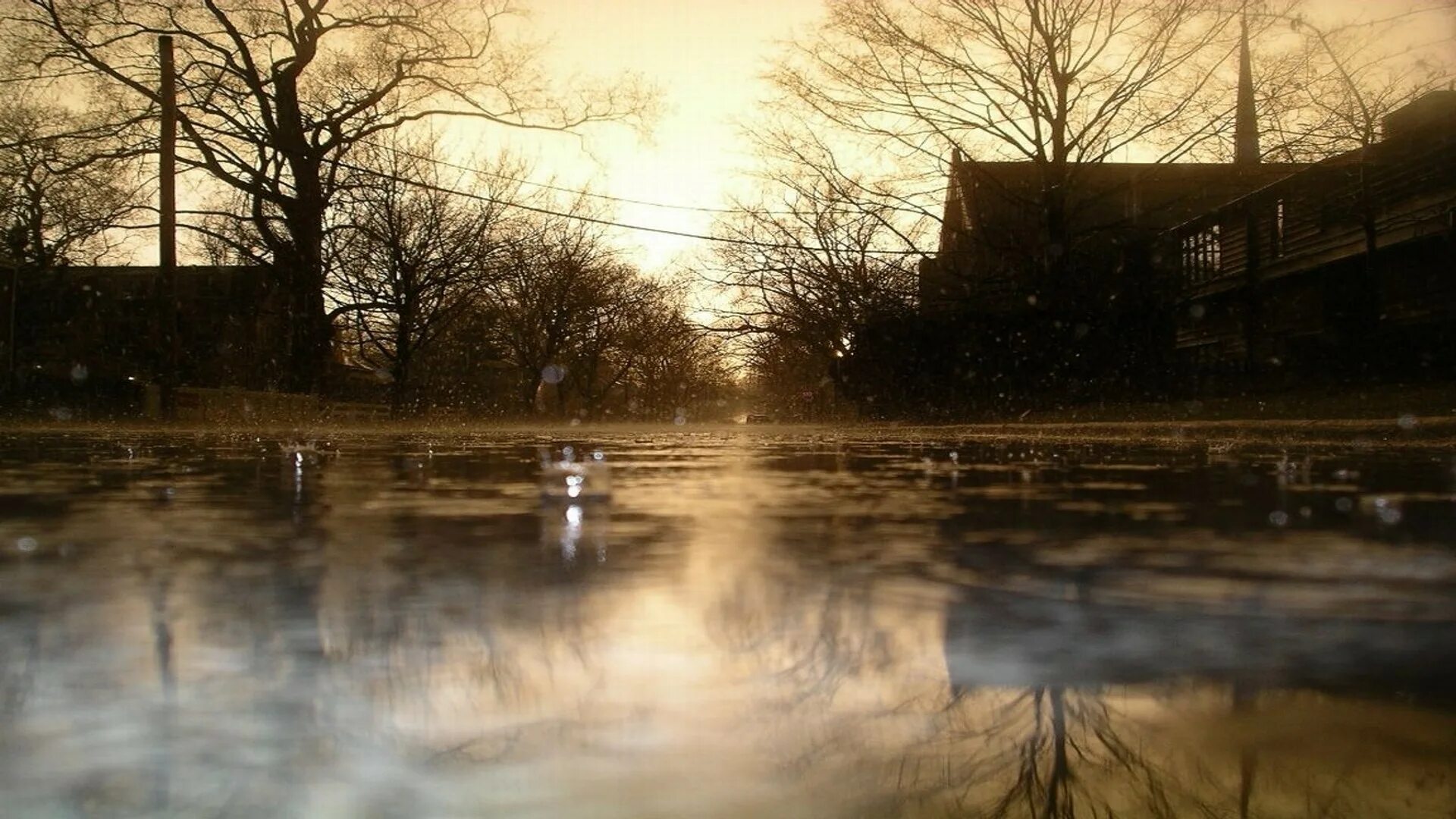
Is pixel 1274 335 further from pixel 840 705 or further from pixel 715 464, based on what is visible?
pixel 840 705

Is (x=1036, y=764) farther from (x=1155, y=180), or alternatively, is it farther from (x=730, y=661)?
(x=1155, y=180)

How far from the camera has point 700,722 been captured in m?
2.57

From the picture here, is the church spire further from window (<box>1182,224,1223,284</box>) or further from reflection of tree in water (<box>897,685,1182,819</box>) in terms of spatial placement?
reflection of tree in water (<box>897,685,1182,819</box>)

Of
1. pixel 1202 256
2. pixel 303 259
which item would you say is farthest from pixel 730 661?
pixel 1202 256

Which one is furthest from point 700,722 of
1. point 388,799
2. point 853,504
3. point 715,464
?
point 715,464

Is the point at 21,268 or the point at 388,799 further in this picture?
the point at 21,268

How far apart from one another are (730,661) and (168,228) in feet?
79.2

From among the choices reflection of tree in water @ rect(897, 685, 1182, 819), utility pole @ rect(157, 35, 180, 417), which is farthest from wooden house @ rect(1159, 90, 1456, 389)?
reflection of tree in water @ rect(897, 685, 1182, 819)

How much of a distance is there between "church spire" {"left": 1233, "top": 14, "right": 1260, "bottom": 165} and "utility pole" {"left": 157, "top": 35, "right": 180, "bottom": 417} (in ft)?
67.0

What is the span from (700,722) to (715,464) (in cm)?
904

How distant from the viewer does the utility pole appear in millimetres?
24734

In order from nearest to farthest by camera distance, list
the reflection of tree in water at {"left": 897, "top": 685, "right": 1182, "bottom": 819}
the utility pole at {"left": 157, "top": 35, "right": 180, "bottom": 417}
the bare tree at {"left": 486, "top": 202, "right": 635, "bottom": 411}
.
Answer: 1. the reflection of tree in water at {"left": 897, "top": 685, "right": 1182, "bottom": 819}
2. the utility pole at {"left": 157, "top": 35, "right": 180, "bottom": 417}
3. the bare tree at {"left": 486, "top": 202, "right": 635, "bottom": 411}

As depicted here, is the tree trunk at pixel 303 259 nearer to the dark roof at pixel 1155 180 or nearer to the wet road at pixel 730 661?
the dark roof at pixel 1155 180

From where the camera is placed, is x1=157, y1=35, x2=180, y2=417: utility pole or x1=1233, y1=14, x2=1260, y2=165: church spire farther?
x1=1233, y1=14, x2=1260, y2=165: church spire
